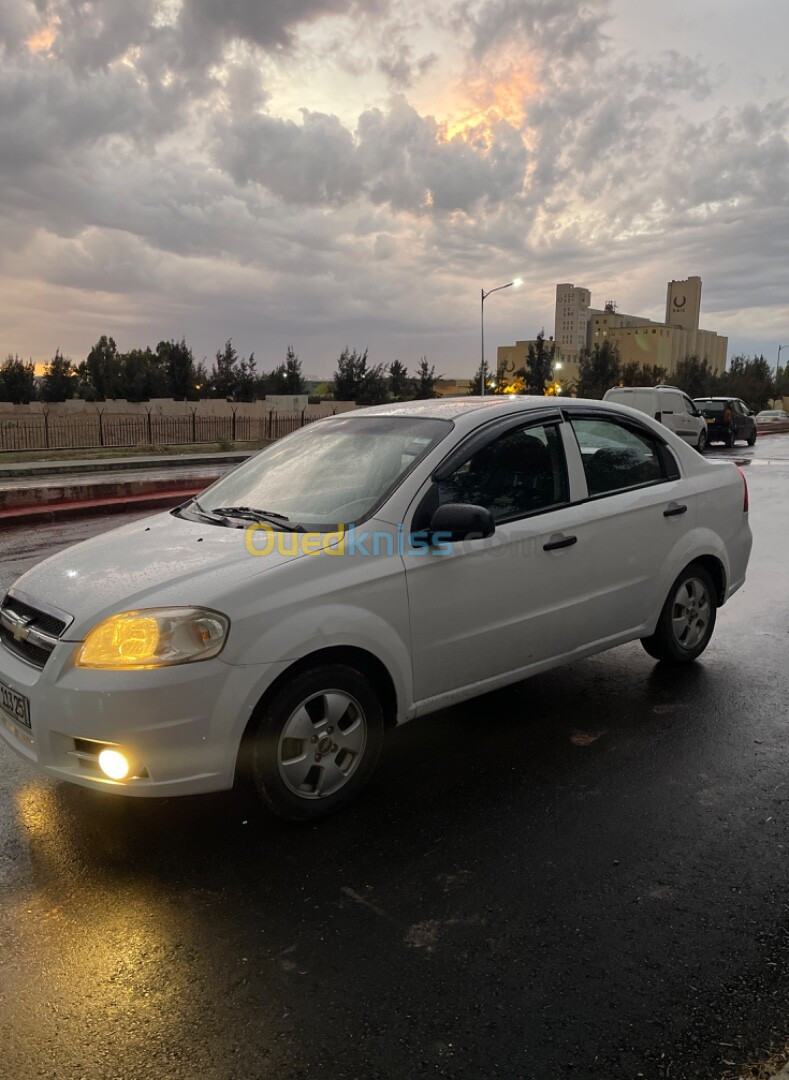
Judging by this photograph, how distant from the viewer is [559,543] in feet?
13.4

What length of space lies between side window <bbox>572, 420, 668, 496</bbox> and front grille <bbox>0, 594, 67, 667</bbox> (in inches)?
105

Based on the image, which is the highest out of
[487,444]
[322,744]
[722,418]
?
[722,418]

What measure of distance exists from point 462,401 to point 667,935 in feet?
9.18

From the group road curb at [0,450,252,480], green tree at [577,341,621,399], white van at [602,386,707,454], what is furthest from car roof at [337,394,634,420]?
green tree at [577,341,621,399]

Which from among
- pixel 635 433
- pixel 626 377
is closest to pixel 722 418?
pixel 635 433

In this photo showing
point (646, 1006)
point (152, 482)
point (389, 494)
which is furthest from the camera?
point (152, 482)

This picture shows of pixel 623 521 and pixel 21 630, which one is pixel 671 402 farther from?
pixel 21 630

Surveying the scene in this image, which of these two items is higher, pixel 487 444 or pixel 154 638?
pixel 487 444

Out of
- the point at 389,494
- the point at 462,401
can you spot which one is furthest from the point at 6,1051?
the point at 462,401

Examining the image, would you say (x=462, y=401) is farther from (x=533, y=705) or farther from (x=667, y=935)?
(x=667, y=935)

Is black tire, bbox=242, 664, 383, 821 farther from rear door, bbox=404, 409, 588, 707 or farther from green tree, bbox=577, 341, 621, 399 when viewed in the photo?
green tree, bbox=577, 341, 621, 399

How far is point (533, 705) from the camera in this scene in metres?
4.66

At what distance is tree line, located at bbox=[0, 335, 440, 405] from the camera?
5938 centimetres

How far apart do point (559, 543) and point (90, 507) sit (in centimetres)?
977
